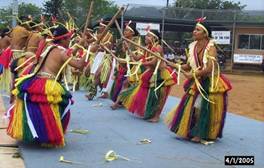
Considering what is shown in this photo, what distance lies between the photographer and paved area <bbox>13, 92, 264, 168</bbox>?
5.41 meters

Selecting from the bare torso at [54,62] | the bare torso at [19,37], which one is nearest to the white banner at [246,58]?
the bare torso at [19,37]

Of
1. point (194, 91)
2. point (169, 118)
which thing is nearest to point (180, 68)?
point (194, 91)

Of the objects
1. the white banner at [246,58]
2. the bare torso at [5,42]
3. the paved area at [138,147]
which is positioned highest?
the bare torso at [5,42]

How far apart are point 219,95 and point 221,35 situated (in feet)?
63.9

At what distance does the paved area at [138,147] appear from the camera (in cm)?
541

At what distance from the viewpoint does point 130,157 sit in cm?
563

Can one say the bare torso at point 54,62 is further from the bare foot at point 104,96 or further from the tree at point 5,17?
the tree at point 5,17

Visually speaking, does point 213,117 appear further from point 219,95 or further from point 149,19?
point 149,19

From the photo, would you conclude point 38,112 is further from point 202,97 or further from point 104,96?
point 104,96
